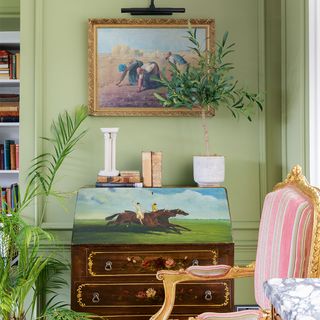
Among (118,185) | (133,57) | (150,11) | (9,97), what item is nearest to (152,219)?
(118,185)

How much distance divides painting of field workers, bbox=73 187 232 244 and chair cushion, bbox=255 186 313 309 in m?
0.45

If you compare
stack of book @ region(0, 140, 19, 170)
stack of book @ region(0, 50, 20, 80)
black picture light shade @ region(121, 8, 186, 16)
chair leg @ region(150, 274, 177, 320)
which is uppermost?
black picture light shade @ region(121, 8, 186, 16)

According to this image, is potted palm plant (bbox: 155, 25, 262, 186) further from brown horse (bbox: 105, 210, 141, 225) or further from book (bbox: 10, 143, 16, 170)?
book (bbox: 10, 143, 16, 170)

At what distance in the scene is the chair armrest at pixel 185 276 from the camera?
2.37m

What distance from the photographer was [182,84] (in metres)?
3.02

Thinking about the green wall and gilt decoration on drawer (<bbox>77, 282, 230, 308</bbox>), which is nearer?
Result: gilt decoration on drawer (<bbox>77, 282, 230, 308</bbox>)

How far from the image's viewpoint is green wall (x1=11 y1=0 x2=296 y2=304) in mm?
3305

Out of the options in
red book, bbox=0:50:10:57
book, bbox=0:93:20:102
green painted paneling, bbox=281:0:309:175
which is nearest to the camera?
green painted paneling, bbox=281:0:309:175

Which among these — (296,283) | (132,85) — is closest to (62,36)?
(132,85)

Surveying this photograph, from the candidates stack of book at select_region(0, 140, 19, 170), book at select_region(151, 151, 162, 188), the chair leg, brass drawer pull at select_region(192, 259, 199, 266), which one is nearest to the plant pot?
book at select_region(151, 151, 162, 188)

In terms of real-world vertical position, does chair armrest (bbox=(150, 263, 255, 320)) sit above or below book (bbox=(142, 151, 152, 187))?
below

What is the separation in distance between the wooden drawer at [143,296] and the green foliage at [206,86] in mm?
1090

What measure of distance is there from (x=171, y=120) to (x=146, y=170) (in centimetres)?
47

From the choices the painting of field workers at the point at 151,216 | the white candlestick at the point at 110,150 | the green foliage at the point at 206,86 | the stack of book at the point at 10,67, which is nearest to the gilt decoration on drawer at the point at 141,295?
the painting of field workers at the point at 151,216
